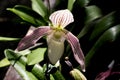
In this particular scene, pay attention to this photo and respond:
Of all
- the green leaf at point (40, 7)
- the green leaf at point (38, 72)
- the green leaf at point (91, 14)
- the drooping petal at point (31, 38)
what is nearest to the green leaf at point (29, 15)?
the green leaf at point (40, 7)

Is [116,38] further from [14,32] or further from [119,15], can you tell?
[14,32]

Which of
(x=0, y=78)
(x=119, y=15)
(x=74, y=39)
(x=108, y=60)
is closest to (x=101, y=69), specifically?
(x=108, y=60)

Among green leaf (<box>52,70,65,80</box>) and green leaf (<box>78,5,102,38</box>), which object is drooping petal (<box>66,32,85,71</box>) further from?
green leaf (<box>78,5,102,38</box>)

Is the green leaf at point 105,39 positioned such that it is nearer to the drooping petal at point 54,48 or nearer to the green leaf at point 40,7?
the drooping petal at point 54,48

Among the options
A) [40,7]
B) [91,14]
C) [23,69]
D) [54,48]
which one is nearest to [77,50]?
[54,48]

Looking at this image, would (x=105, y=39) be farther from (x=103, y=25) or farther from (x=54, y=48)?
(x=54, y=48)
